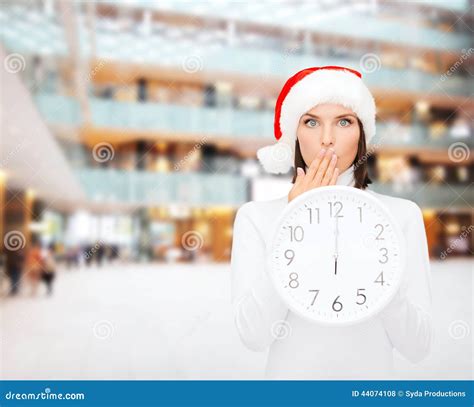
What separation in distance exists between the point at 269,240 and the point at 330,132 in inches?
15.9

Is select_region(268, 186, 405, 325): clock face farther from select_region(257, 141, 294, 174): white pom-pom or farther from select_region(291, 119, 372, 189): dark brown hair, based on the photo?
select_region(257, 141, 294, 174): white pom-pom

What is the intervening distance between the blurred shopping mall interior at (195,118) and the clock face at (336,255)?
1411 mm

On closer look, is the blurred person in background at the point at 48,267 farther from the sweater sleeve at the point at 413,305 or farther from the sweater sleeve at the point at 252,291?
the sweater sleeve at the point at 413,305

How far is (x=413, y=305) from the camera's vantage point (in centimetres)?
149

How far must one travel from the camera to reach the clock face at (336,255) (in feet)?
4.96

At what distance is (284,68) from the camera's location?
3.75 m

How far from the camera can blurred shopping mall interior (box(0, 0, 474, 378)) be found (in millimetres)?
3668

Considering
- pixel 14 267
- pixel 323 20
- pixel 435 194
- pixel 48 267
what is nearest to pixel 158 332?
pixel 323 20

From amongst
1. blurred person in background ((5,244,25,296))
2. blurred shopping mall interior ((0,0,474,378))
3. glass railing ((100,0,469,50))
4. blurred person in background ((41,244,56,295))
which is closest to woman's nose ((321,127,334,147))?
blurred shopping mall interior ((0,0,474,378))

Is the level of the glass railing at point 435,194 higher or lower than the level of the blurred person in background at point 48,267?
higher

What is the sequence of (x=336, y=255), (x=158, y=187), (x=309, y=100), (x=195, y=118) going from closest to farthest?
(x=336, y=255), (x=309, y=100), (x=195, y=118), (x=158, y=187)

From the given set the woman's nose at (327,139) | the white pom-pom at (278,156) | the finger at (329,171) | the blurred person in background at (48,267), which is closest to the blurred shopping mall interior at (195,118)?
the blurred person in background at (48,267)

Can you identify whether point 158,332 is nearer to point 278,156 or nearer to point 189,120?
point 189,120
